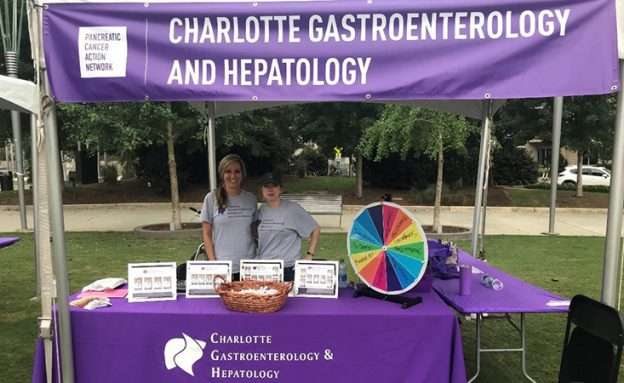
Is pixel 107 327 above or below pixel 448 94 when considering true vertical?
below

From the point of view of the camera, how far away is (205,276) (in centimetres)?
310

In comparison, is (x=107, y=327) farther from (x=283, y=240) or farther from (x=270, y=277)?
(x=283, y=240)

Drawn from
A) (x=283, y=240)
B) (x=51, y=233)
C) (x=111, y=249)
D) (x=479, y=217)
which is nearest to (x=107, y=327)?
(x=51, y=233)

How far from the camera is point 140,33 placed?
2.48 meters

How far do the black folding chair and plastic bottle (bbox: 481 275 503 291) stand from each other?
2.54 feet

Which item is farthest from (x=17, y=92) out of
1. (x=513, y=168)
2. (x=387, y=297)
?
(x=513, y=168)

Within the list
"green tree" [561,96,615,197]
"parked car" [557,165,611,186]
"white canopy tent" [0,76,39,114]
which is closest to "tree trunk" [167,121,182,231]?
"white canopy tent" [0,76,39,114]

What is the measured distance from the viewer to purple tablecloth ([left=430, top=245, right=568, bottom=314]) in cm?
294

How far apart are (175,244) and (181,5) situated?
742 cm

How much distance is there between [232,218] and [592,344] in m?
2.31

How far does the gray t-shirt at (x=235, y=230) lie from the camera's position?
3646mm

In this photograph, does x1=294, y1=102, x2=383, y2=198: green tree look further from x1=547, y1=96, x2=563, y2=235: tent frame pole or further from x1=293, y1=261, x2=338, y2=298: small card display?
x1=293, y1=261, x2=338, y2=298: small card display

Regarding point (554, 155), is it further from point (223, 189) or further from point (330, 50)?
point (330, 50)

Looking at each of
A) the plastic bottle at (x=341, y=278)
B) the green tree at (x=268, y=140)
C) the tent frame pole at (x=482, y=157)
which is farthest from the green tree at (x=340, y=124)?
the plastic bottle at (x=341, y=278)
